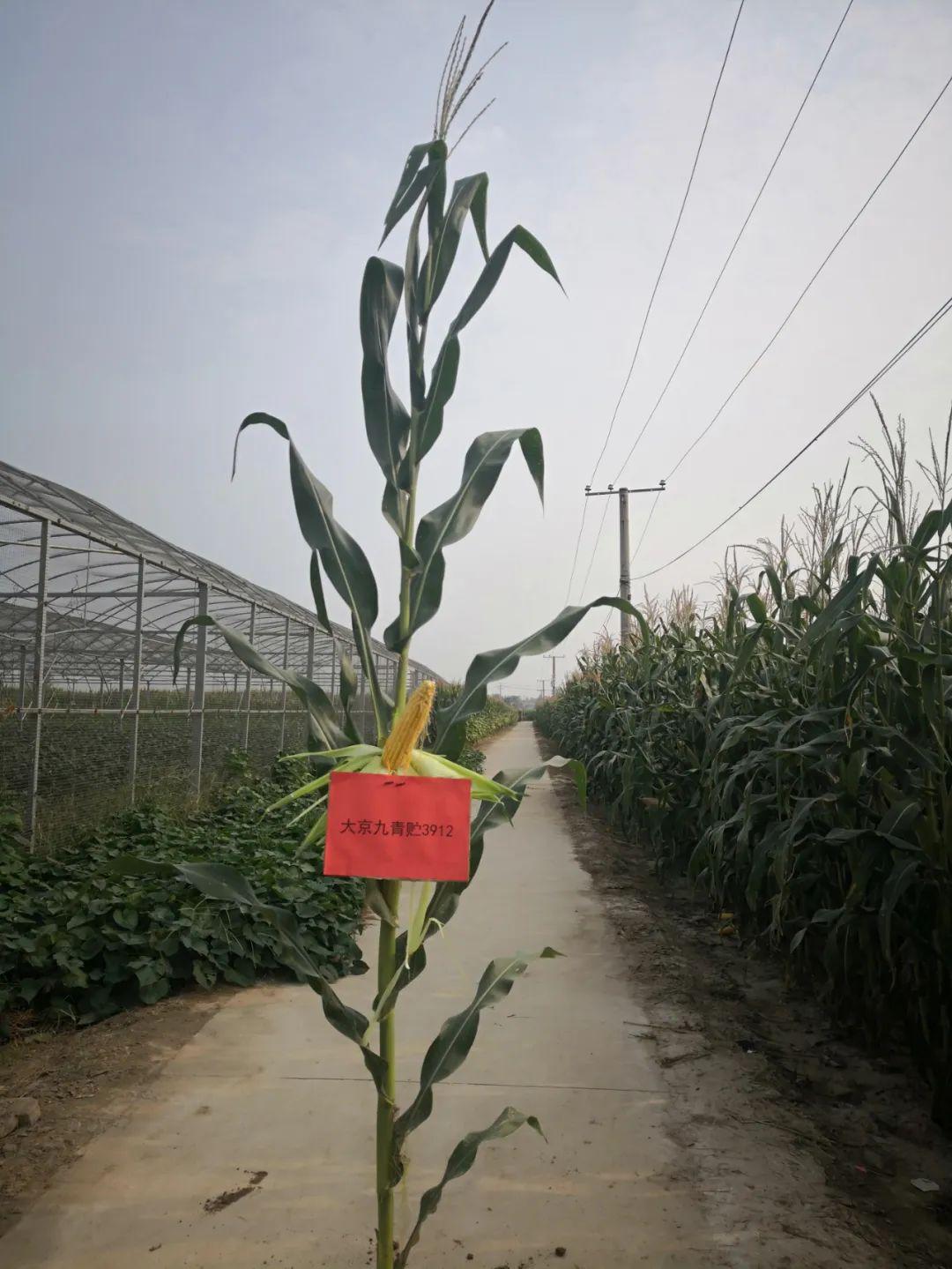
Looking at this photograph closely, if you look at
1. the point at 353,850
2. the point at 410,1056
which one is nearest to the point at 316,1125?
the point at 410,1056

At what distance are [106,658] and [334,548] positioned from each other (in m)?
14.4

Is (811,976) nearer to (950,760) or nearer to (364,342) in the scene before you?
(950,760)

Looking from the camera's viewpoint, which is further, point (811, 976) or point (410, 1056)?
point (811, 976)

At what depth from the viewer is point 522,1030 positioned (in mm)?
3320

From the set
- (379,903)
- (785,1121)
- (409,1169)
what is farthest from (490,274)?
(785,1121)

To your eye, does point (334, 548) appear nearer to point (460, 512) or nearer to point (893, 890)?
point (460, 512)

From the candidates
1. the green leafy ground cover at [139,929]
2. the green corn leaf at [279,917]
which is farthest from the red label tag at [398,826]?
the green leafy ground cover at [139,929]

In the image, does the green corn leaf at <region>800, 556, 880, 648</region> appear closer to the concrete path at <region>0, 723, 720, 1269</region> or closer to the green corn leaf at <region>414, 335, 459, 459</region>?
the green corn leaf at <region>414, 335, 459, 459</region>

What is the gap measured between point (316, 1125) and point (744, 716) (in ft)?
8.33

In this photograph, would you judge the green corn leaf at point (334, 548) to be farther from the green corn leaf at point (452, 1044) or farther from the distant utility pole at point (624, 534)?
the distant utility pole at point (624, 534)

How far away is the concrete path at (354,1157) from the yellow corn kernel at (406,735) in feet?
3.80

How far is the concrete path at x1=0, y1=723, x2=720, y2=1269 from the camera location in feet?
6.32

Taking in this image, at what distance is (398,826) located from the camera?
139cm

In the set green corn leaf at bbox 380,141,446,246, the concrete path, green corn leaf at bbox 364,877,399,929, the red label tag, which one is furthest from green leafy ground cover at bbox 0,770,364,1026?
green corn leaf at bbox 380,141,446,246
